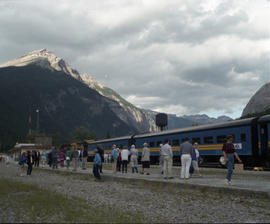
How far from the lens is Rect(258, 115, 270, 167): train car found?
23.7 meters

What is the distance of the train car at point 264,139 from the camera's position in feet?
77.8

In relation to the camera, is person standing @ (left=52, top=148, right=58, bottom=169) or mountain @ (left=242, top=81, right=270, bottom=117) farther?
mountain @ (left=242, top=81, right=270, bottom=117)

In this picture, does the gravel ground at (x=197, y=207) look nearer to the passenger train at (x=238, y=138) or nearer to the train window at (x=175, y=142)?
the passenger train at (x=238, y=138)

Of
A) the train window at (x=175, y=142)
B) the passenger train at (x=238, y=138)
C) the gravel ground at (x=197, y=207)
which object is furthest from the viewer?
the train window at (x=175, y=142)

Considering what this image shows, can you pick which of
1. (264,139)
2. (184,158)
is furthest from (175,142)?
(184,158)

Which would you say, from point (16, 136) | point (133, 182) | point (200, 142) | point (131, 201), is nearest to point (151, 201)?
point (131, 201)

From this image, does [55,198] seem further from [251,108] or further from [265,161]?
[251,108]

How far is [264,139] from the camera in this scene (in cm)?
2389

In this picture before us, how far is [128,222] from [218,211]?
8.41 feet

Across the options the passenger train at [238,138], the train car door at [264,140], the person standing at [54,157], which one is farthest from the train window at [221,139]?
the person standing at [54,157]

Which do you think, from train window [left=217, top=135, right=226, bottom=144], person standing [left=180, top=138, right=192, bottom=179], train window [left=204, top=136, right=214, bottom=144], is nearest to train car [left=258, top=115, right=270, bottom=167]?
train window [left=217, top=135, right=226, bottom=144]

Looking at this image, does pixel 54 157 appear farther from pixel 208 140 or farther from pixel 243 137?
pixel 243 137

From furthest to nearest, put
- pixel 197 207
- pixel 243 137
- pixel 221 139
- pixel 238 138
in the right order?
pixel 221 139 < pixel 238 138 < pixel 243 137 < pixel 197 207

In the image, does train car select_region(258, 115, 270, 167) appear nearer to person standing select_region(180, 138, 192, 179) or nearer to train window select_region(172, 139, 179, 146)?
train window select_region(172, 139, 179, 146)
